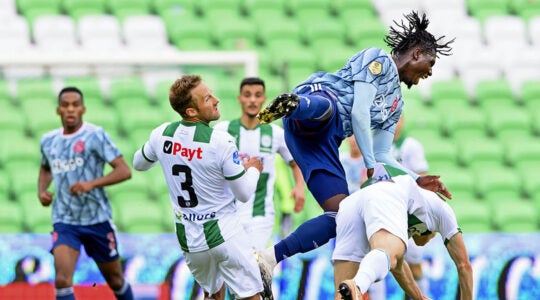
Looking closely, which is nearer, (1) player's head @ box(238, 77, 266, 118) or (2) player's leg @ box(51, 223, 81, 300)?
(2) player's leg @ box(51, 223, 81, 300)

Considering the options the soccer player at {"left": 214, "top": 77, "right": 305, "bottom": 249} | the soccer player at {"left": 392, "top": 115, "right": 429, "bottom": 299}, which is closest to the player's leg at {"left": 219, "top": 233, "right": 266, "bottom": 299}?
the soccer player at {"left": 214, "top": 77, "right": 305, "bottom": 249}

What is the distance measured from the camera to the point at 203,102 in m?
7.66

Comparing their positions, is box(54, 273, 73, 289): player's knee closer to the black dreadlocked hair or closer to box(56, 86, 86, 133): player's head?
box(56, 86, 86, 133): player's head

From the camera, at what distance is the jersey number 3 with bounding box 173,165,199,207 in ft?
25.1

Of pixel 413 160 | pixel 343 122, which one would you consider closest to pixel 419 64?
pixel 343 122

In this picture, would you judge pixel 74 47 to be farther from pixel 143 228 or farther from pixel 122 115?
pixel 143 228

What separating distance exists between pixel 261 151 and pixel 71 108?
5.57 feet

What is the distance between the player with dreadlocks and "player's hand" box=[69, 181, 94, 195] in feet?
6.34

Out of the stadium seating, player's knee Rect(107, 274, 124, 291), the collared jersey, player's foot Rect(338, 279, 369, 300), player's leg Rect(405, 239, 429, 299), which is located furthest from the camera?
the stadium seating

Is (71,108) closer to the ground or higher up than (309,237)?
higher up

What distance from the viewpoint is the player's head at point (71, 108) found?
9594 millimetres

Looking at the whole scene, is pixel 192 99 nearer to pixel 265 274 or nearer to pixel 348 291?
pixel 265 274

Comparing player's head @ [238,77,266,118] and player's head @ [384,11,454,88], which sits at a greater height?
player's head @ [384,11,454,88]

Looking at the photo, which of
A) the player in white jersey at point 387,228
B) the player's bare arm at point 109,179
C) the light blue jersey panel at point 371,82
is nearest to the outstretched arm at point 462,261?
the player in white jersey at point 387,228
